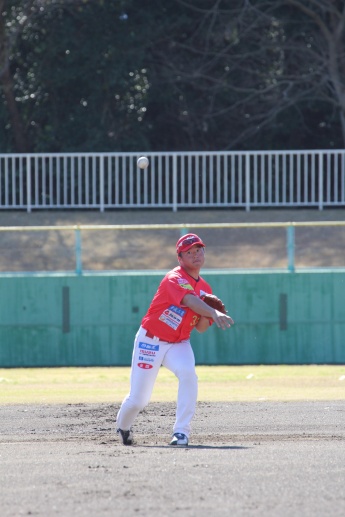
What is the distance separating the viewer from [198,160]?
26.0 m

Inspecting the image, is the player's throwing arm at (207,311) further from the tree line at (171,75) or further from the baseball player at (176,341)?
the tree line at (171,75)

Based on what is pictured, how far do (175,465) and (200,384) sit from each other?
7442 mm

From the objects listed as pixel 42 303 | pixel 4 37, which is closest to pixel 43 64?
pixel 4 37

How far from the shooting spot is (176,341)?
8.84 meters

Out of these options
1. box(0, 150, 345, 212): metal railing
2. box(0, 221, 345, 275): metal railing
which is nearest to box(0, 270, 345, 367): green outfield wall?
box(0, 221, 345, 275): metal railing

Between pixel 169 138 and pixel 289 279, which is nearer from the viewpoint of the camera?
pixel 289 279

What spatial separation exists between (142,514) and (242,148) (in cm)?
2375

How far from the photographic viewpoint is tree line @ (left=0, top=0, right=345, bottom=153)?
27.7m

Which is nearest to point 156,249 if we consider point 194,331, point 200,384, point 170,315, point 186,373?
point 194,331

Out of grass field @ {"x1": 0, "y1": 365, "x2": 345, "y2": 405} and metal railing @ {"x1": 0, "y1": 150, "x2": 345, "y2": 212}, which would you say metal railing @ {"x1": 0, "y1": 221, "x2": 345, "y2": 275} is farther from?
metal railing @ {"x1": 0, "y1": 150, "x2": 345, "y2": 212}

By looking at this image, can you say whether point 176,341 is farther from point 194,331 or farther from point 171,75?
point 171,75

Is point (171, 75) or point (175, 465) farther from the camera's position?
point (171, 75)

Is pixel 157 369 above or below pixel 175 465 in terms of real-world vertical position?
above

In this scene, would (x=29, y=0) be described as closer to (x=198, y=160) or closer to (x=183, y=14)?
(x=183, y=14)
